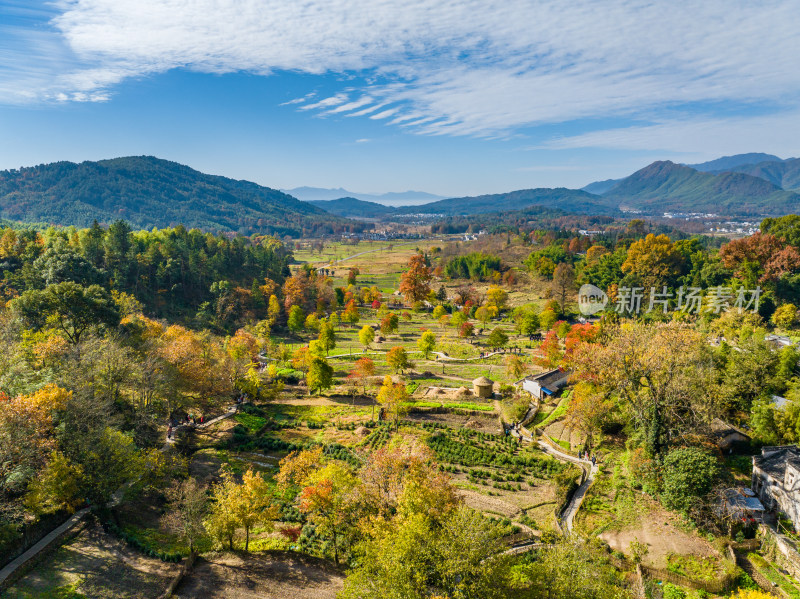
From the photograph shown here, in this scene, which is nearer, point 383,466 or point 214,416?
point 383,466

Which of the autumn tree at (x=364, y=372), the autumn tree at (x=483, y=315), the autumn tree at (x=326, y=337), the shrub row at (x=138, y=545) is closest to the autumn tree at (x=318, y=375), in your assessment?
the autumn tree at (x=364, y=372)

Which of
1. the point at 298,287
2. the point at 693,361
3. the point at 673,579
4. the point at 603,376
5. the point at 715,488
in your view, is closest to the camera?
the point at 673,579

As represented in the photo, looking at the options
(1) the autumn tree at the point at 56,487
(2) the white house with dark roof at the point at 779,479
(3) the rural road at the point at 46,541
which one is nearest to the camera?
(3) the rural road at the point at 46,541

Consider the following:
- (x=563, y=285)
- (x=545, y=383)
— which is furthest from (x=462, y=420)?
(x=563, y=285)

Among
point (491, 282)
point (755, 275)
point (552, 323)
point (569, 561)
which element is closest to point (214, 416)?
point (569, 561)

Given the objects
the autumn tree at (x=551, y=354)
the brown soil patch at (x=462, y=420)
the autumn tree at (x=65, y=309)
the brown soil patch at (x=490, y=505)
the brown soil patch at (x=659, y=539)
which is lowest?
the brown soil patch at (x=462, y=420)

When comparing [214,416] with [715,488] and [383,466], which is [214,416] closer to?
[383,466]

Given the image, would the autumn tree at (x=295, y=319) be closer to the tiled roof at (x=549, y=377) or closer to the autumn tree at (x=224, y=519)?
the tiled roof at (x=549, y=377)

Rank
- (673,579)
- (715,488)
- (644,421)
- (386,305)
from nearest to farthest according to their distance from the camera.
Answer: (673,579) < (715,488) < (644,421) < (386,305)
